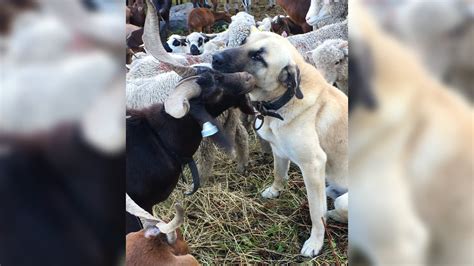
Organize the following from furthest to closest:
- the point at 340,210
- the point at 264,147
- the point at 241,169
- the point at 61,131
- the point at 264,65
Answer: the point at 264,147, the point at 241,169, the point at 264,65, the point at 340,210, the point at 61,131

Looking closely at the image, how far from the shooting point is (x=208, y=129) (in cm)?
187

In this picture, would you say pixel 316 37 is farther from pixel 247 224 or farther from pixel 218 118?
pixel 247 224

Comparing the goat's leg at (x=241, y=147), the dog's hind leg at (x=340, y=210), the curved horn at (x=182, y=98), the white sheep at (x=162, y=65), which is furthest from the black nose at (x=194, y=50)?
the dog's hind leg at (x=340, y=210)

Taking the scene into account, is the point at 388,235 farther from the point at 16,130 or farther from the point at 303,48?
the point at 303,48

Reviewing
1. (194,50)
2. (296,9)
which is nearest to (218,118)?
(194,50)

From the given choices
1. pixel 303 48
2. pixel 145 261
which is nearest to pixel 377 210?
pixel 145 261

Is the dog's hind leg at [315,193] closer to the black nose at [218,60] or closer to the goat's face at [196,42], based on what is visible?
the black nose at [218,60]

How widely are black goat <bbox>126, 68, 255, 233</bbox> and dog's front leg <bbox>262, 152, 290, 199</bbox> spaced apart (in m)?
0.67

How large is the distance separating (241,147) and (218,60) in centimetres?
107

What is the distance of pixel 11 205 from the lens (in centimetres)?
65

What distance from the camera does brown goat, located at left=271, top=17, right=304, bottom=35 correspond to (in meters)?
4.61

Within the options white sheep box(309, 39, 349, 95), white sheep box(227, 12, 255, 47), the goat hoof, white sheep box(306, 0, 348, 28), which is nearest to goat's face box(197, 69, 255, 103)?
white sheep box(309, 39, 349, 95)

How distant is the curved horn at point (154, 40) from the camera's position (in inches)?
62.4

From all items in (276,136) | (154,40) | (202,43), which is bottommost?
(202,43)
